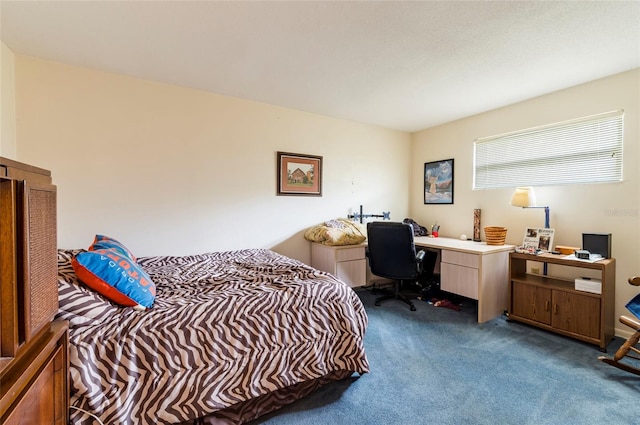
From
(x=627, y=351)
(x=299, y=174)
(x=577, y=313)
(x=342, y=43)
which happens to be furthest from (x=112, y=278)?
(x=577, y=313)

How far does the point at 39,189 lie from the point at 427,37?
231 centimetres

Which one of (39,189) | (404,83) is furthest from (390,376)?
(404,83)

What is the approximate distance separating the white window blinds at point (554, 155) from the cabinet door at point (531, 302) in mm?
1167

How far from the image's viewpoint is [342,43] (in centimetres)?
202

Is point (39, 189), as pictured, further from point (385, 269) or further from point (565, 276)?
point (565, 276)

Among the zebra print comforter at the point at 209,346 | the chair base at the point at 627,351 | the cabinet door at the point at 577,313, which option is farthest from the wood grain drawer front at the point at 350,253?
the chair base at the point at 627,351

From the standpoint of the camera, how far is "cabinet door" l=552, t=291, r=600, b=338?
89.7 inches

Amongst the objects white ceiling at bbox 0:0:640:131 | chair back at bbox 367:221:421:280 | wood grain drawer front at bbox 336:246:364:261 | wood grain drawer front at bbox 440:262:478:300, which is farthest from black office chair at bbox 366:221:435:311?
white ceiling at bbox 0:0:640:131

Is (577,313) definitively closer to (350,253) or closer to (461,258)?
(461,258)

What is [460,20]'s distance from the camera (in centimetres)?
178

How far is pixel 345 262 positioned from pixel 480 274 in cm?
140

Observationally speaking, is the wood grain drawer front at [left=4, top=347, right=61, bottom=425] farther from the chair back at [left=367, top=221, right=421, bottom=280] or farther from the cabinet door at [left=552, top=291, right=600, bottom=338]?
the cabinet door at [left=552, top=291, right=600, bottom=338]

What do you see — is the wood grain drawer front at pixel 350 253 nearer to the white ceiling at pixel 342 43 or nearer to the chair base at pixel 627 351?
the white ceiling at pixel 342 43

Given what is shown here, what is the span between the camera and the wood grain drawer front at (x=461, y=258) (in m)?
2.81
